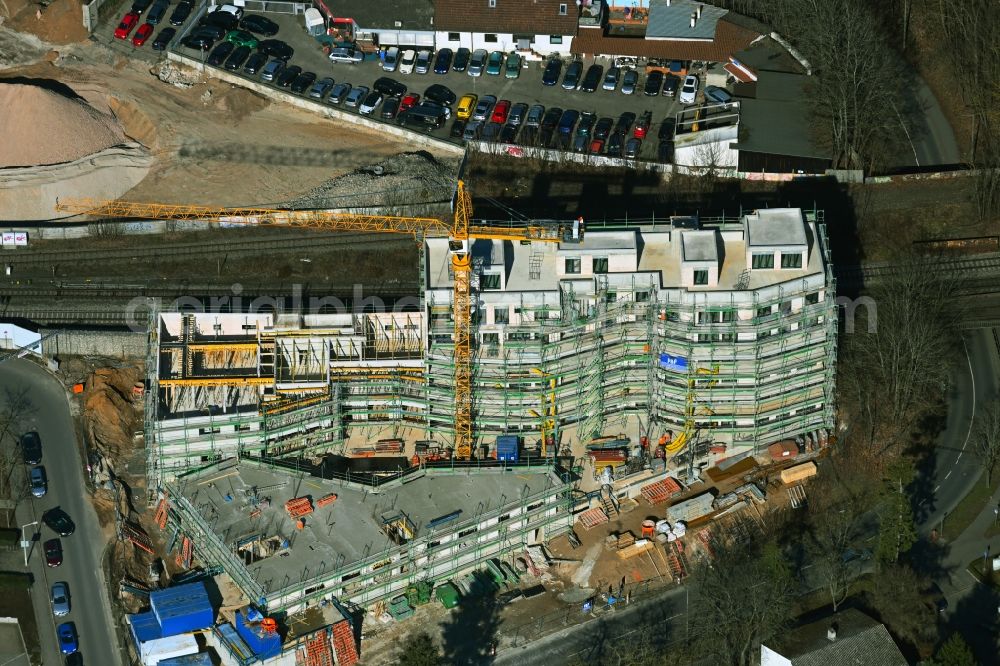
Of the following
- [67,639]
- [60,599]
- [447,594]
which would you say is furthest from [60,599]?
[447,594]

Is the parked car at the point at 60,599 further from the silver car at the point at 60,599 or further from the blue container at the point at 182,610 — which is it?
the blue container at the point at 182,610

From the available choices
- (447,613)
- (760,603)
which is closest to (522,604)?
(447,613)

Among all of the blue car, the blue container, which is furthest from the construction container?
the blue car

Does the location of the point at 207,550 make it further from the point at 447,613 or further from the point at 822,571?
the point at 822,571

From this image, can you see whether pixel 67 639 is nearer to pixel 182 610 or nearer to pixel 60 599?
pixel 60 599

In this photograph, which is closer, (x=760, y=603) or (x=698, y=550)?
(x=760, y=603)

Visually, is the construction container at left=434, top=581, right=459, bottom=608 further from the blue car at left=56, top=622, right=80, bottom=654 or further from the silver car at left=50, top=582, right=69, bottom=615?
the silver car at left=50, top=582, right=69, bottom=615

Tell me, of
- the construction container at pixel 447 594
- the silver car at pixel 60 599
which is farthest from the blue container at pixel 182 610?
the construction container at pixel 447 594
